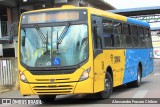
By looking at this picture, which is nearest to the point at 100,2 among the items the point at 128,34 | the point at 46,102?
the point at 128,34

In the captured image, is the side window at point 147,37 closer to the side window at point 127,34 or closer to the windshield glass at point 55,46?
the side window at point 127,34

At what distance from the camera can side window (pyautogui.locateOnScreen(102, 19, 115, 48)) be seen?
14.2m

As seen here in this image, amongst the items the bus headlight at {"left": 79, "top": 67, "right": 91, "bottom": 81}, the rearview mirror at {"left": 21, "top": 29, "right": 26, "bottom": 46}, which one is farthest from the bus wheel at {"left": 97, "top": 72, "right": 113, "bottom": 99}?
the rearview mirror at {"left": 21, "top": 29, "right": 26, "bottom": 46}

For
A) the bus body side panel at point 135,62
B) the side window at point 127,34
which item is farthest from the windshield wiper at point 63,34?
the bus body side panel at point 135,62

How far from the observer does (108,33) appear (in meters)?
14.6

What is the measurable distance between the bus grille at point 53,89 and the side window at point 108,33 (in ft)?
7.76

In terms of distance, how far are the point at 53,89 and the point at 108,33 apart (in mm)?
3149

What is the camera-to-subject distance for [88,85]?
1241cm

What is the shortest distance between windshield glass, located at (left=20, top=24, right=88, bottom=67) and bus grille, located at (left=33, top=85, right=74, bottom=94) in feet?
2.09

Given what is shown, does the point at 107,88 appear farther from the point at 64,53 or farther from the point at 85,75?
the point at 64,53

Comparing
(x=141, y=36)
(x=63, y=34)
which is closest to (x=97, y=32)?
(x=63, y=34)

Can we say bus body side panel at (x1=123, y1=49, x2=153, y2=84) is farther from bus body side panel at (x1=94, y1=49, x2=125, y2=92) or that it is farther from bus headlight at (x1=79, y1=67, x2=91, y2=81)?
bus headlight at (x1=79, y1=67, x2=91, y2=81)

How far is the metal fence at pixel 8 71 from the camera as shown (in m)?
21.8

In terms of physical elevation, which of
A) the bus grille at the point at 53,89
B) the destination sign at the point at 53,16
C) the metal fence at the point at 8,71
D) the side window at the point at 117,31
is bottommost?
the metal fence at the point at 8,71
